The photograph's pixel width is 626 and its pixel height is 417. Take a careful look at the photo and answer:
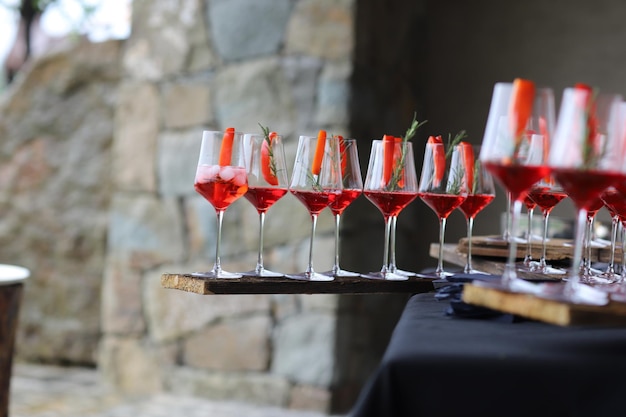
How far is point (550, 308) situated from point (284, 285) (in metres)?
0.50

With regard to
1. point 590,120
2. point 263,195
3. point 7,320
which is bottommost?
point 7,320

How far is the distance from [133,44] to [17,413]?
149cm

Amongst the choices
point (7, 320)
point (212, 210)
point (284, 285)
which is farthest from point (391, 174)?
point (212, 210)

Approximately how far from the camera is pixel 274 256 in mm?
3316

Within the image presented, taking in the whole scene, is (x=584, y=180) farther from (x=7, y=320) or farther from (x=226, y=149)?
(x=7, y=320)

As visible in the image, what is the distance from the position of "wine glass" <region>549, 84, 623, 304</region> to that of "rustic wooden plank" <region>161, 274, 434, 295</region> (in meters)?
0.42

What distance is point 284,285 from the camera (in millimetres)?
1321

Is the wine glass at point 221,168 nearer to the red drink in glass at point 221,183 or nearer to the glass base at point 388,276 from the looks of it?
the red drink in glass at point 221,183

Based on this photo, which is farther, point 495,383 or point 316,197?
point 316,197

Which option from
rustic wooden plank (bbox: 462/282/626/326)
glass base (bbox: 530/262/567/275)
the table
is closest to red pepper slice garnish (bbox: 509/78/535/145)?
rustic wooden plank (bbox: 462/282/626/326)

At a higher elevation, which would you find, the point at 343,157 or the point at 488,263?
the point at 343,157

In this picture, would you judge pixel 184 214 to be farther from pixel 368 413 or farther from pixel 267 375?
pixel 368 413

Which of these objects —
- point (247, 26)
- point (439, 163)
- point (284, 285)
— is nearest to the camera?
point (284, 285)

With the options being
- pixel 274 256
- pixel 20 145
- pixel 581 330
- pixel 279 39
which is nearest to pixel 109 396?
pixel 274 256
